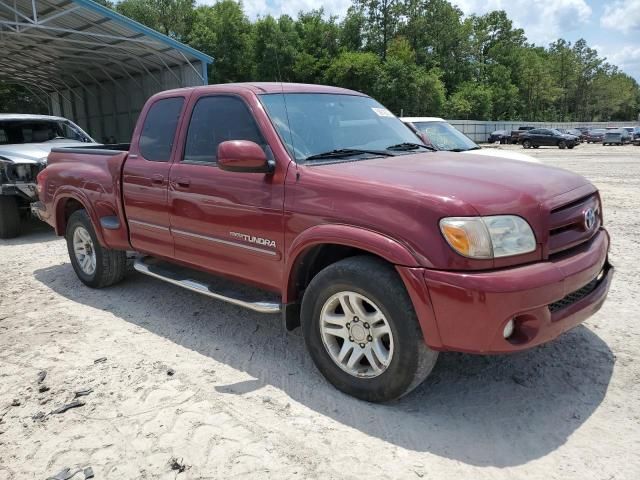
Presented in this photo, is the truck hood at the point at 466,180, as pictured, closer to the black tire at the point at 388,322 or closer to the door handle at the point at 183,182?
the black tire at the point at 388,322

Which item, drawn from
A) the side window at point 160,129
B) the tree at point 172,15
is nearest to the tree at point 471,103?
the tree at point 172,15

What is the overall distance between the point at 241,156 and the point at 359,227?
920 millimetres

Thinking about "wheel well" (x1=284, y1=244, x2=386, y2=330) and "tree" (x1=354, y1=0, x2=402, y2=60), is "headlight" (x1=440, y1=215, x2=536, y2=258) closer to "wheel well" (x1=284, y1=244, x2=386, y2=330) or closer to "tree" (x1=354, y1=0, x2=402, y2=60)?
"wheel well" (x1=284, y1=244, x2=386, y2=330)

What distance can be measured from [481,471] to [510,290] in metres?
0.91

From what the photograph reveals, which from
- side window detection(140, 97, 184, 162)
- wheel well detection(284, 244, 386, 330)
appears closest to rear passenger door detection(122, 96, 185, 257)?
side window detection(140, 97, 184, 162)

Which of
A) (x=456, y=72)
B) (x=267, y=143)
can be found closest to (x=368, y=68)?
(x=456, y=72)

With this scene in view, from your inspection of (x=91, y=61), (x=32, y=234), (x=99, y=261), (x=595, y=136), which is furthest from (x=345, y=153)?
(x=595, y=136)

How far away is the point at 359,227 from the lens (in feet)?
9.85

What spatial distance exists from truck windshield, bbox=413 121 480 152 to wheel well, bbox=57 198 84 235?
5547 millimetres

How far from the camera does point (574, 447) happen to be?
2.73 m

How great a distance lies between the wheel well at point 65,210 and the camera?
18.9 feet

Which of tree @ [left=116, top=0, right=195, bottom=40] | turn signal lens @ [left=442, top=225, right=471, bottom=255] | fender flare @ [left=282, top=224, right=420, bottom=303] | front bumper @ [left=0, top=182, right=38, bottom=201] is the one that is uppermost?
tree @ [left=116, top=0, right=195, bottom=40]

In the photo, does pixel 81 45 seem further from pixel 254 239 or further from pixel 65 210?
pixel 254 239

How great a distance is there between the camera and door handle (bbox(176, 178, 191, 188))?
13.5ft
